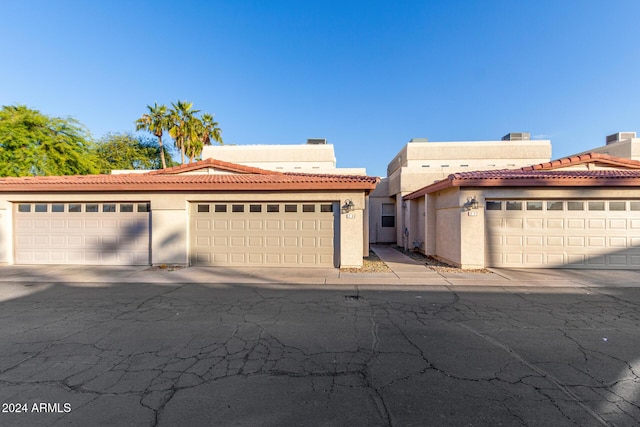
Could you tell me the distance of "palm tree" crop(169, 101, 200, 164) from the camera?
23359mm

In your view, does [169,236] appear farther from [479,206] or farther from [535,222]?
[535,222]

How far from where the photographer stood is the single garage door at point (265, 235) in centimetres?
980

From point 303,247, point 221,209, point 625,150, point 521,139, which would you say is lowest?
point 303,247

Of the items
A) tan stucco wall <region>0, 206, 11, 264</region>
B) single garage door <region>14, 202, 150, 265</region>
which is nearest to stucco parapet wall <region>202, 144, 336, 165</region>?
single garage door <region>14, 202, 150, 265</region>

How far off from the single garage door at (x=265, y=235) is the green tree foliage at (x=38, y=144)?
12869 mm

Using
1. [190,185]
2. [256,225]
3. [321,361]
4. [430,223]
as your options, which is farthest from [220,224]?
[430,223]

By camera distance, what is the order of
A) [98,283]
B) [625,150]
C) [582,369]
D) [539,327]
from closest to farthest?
[582,369]
[539,327]
[98,283]
[625,150]

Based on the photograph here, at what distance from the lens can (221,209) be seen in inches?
399

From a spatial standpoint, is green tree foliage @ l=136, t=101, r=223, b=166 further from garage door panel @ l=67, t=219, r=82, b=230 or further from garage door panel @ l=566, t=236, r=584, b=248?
garage door panel @ l=566, t=236, r=584, b=248

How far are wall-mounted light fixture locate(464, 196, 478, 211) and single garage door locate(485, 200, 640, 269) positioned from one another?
59 cm

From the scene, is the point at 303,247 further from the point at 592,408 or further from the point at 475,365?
the point at 592,408

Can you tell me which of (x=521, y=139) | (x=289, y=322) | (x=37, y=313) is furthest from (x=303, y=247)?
(x=521, y=139)

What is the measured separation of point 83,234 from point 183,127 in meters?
16.1

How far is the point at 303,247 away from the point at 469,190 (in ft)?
20.5
